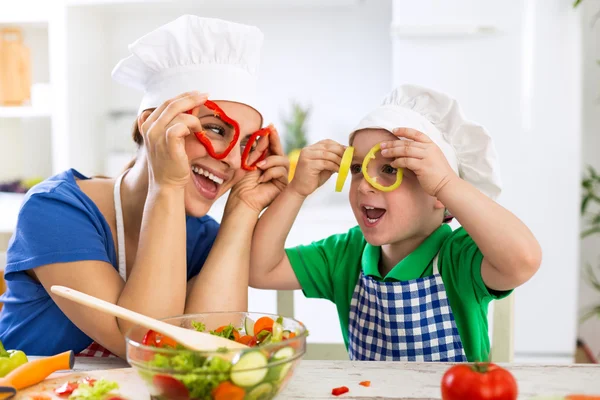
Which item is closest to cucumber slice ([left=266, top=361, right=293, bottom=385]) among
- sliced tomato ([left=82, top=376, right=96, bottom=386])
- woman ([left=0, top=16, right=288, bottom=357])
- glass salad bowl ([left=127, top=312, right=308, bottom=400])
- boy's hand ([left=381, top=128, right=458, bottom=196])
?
glass salad bowl ([left=127, top=312, right=308, bottom=400])

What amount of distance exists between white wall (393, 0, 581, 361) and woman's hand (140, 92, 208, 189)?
4.84 ft

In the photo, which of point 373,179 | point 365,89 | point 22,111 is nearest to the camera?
point 373,179

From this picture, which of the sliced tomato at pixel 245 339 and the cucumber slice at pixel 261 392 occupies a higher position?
the sliced tomato at pixel 245 339

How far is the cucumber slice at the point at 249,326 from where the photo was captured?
3.07 ft

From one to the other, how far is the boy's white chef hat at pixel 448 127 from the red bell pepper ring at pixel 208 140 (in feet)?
0.80

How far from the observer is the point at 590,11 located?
9.63ft

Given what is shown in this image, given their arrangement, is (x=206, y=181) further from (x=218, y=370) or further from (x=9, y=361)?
(x=218, y=370)

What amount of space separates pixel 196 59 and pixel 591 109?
90.9 inches

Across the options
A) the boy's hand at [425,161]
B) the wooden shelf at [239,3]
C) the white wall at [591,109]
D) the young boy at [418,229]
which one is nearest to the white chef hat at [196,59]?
the young boy at [418,229]

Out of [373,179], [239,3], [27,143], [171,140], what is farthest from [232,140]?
[27,143]

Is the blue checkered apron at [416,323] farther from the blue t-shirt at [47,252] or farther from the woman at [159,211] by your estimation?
the blue t-shirt at [47,252]

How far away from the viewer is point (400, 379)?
0.92 m

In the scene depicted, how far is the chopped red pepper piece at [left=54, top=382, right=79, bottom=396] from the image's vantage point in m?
0.86

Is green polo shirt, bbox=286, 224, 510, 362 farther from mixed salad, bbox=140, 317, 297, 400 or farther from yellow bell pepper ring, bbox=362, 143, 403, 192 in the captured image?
mixed salad, bbox=140, 317, 297, 400
